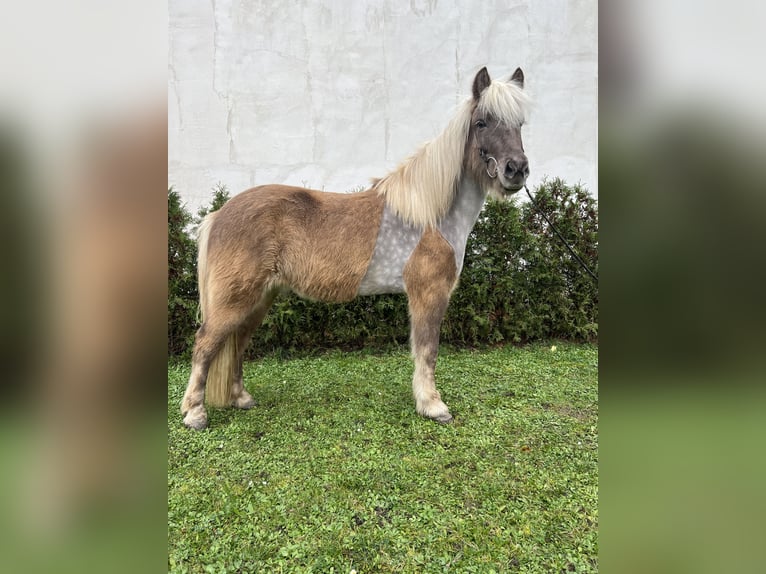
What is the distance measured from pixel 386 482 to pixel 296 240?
167 cm

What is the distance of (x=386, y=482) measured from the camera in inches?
84.4

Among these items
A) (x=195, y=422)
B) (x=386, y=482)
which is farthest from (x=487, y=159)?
(x=195, y=422)

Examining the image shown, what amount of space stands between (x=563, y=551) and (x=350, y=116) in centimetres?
480

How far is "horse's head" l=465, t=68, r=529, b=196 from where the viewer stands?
8.28 ft

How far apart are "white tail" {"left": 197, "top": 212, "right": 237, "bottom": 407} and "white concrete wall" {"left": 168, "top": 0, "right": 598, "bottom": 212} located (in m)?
2.19

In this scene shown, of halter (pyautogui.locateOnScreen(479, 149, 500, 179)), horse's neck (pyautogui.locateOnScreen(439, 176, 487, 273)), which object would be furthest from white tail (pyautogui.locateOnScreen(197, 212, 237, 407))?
halter (pyautogui.locateOnScreen(479, 149, 500, 179))

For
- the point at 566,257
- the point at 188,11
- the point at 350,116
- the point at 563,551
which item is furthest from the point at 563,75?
the point at 563,551

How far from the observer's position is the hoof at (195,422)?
271 centimetres

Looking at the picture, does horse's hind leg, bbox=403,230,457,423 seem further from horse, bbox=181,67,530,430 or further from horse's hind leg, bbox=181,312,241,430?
horse's hind leg, bbox=181,312,241,430

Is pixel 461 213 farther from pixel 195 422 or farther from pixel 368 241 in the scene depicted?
pixel 195 422

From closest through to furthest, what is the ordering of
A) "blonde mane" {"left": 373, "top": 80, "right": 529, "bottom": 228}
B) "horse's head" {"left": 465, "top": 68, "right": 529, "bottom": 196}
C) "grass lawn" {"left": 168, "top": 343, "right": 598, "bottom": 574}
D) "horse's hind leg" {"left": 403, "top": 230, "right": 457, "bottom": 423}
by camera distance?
"grass lawn" {"left": 168, "top": 343, "right": 598, "bottom": 574}
"horse's head" {"left": 465, "top": 68, "right": 529, "bottom": 196}
"blonde mane" {"left": 373, "top": 80, "right": 529, "bottom": 228}
"horse's hind leg" {"left": 403, "top": 230, "right": 457, "bottom": 423}

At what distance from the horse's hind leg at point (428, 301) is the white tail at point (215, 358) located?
1391mm
